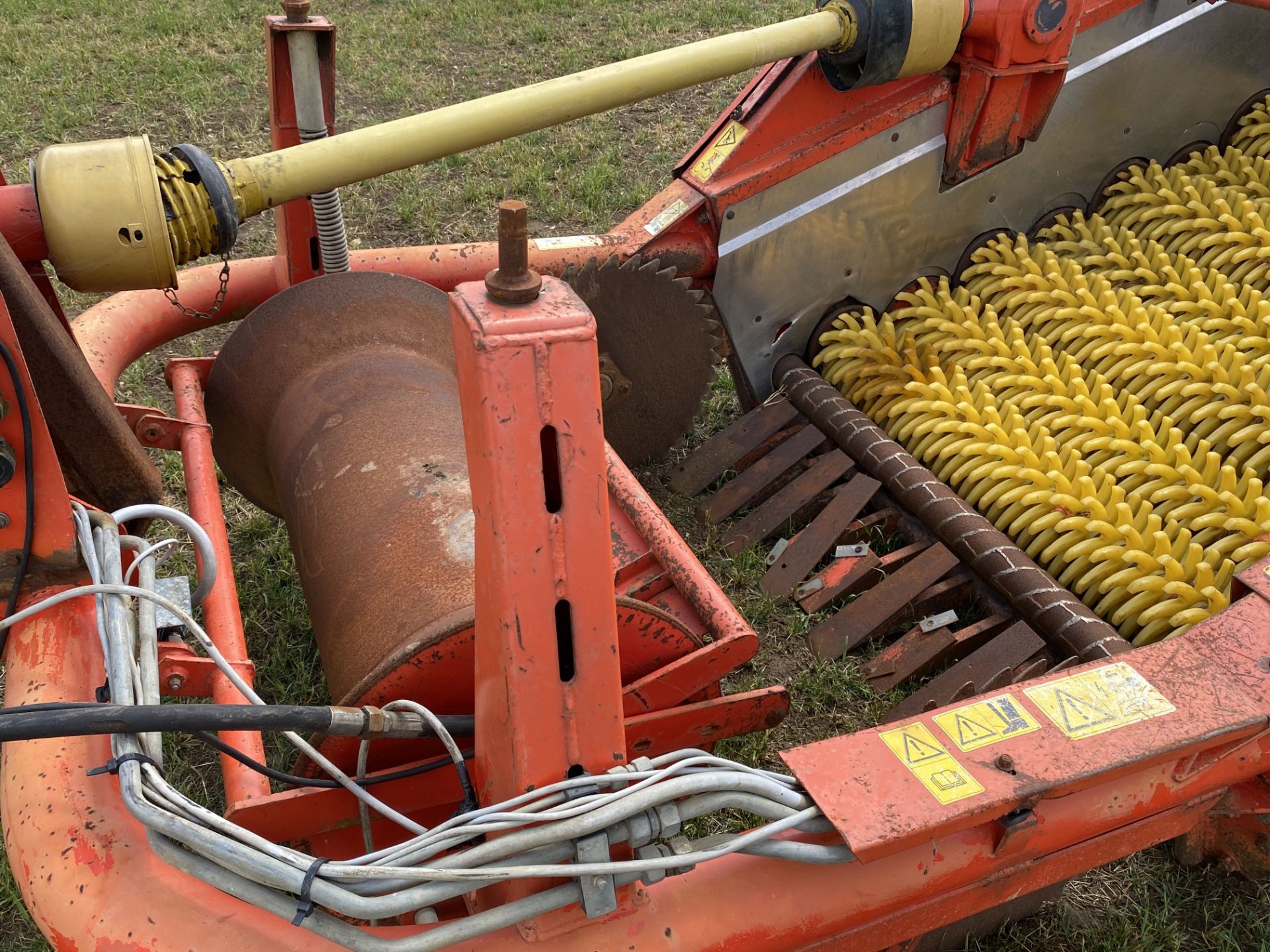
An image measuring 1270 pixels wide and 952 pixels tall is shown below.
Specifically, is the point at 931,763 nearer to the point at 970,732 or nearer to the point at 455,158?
the point at 970,732

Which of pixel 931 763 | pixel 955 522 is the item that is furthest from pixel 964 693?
pixel 931 763

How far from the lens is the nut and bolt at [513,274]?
50.9 inches

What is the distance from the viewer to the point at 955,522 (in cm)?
283

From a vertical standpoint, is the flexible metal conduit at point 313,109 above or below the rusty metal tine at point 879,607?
above

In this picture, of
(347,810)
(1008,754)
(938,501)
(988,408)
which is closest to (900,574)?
(938,501)

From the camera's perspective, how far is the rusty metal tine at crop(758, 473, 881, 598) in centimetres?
299

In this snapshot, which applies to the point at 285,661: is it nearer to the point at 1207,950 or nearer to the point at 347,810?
the point at 347,810

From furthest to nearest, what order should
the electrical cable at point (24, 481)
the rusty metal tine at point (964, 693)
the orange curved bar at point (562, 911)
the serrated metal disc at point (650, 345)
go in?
the serrated metal disc at point (650, 345), the rusty metal tine at point (964, 693), the electrical cable at point (24, 481), the orange curved bar at point (562, 911)

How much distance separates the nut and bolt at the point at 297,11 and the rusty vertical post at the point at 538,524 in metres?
1.54

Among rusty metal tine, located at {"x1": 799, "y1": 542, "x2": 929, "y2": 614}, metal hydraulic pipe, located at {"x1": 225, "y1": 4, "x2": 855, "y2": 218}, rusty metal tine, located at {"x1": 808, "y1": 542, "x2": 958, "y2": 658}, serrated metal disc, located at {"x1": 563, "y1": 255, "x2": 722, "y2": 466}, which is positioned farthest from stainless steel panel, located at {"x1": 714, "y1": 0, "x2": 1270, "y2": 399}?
rusty metal tine, located at {"x1": 808, "y1": 542, "x2": 958, "y2": 658}

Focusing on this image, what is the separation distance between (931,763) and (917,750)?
3 cm

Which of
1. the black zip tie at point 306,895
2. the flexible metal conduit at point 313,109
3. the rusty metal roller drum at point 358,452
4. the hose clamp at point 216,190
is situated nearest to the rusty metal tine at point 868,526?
the rusty metal roller drum at point 358,452

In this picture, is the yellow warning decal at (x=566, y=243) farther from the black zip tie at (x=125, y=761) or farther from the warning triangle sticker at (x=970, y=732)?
the black zip tie at (x=125, y=761)

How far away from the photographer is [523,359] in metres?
1.27
